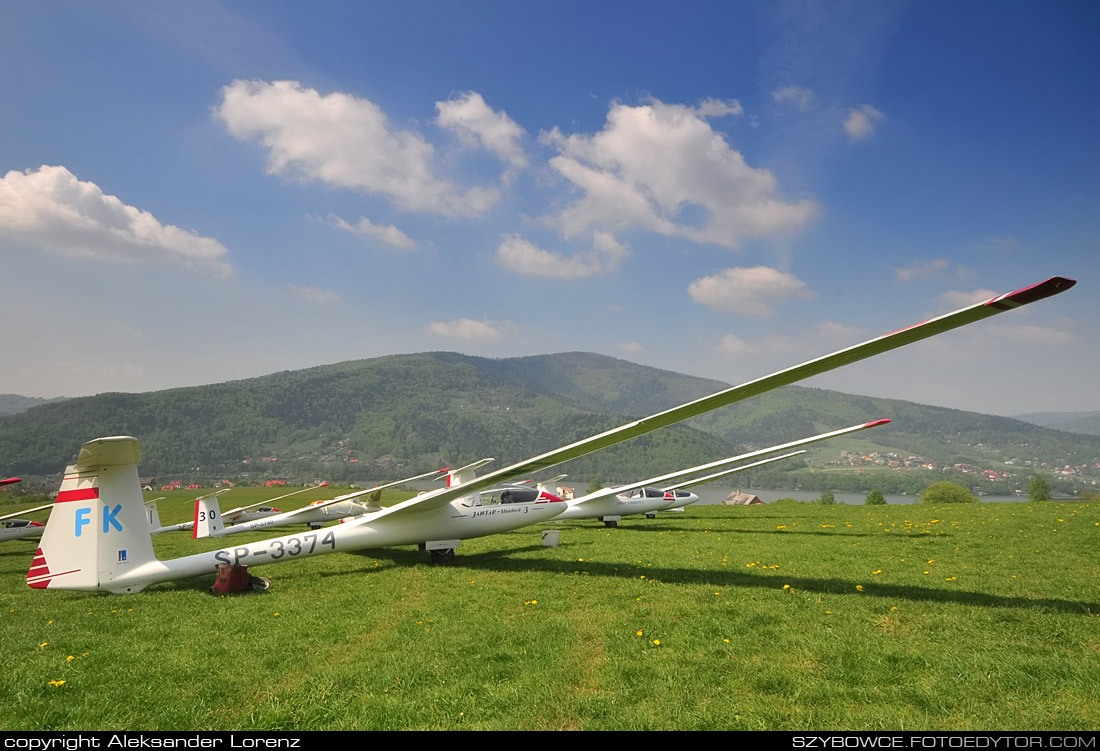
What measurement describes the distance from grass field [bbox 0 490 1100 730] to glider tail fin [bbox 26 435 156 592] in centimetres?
60

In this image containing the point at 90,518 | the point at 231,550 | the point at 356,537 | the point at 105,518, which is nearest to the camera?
the point at 90,518

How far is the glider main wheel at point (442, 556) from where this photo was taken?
1216 centimetres

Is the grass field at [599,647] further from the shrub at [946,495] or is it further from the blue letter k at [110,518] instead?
the shrub at [946,495]

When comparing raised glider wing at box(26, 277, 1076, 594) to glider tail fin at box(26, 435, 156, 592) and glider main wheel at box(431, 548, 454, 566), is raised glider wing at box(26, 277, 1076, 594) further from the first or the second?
glider main wheel at box(431, 548, 454, 566)

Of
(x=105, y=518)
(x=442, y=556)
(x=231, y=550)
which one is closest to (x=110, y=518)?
(x=105, y=518)

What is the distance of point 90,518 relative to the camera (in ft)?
27.8

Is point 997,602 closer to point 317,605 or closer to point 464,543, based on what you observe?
point 317,605

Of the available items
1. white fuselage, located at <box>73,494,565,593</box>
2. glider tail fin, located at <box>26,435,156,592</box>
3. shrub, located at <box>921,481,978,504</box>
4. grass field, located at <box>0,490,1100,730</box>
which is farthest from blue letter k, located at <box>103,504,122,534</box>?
shrub, located at <box>921,481,978,504</box>

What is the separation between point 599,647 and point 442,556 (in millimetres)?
7038

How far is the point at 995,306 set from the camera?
17.2 ft

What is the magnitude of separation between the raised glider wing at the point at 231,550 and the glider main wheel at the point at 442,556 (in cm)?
14

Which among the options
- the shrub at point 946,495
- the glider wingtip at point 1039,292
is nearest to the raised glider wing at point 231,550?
the glider wingtip at point 1039,292

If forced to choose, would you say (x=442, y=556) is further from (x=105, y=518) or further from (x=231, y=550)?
(x=105, y=518)

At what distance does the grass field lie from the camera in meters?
4.32
